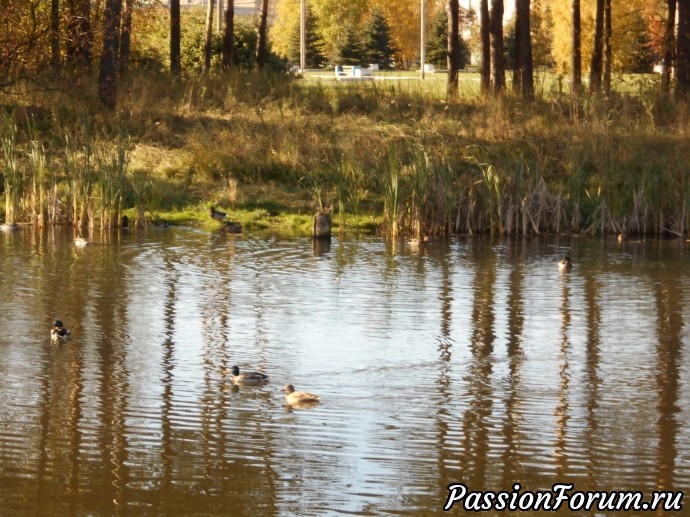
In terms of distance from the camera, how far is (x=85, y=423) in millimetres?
9953

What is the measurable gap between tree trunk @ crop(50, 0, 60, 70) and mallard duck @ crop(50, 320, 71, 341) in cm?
1617

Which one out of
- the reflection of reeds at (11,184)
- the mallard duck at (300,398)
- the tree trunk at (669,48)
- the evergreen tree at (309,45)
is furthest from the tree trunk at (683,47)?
the evergreen tree at (309,45)

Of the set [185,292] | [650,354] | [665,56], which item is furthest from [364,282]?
[665,56]

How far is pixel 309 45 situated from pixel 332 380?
77.1 metres

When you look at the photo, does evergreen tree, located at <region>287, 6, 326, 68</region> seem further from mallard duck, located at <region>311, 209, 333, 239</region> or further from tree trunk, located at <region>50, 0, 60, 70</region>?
mallard duck, located at <region>311, 209, 333, 239</region>

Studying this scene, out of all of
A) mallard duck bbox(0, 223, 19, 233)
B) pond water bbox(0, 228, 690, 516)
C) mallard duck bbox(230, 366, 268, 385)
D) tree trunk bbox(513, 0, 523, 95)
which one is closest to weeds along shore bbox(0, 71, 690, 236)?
mallard duck bbox(0, 223, 19, 233)

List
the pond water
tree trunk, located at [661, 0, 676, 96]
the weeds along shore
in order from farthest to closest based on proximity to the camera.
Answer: tree trunk, located at [661, 0, 676, 96] → the weeds along shore → the pond water

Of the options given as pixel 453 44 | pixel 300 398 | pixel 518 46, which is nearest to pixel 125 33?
pixel 453 44

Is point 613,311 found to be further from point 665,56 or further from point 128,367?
point 665,56

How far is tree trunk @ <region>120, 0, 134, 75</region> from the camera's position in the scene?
31.2 metres

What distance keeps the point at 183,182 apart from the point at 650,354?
45.3 feet

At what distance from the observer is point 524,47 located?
31016 millimetres

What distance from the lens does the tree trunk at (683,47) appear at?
95.6 feet

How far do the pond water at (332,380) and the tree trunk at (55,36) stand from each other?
10.1 metres
